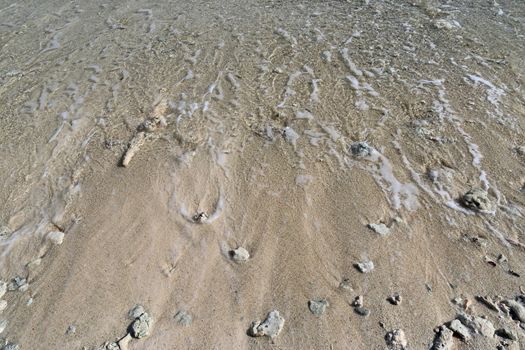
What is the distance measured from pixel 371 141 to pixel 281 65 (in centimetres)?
211

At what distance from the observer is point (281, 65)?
5863mm

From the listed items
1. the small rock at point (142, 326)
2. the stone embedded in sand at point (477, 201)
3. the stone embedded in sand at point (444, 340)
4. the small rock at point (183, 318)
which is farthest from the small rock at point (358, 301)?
the small rock at point (142, 326)

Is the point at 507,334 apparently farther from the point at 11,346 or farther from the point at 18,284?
the point at 18,284

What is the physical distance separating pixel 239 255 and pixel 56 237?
1.89m

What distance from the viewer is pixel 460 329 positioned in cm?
296

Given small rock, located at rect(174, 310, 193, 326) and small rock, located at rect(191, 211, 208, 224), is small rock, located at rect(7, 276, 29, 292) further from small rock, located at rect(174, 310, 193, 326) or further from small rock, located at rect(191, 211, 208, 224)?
small rock, located at rect(191, 211, 208, 224)

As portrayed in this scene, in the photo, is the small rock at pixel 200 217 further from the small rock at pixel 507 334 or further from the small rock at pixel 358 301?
the small rock at pixel 507 334

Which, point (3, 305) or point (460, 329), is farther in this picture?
point (3, 305)

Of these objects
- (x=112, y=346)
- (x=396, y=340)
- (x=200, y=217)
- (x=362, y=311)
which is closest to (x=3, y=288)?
(x=112, y=346)

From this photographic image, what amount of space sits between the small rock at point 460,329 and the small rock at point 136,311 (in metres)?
2.53

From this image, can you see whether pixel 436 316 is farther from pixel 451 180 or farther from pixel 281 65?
pixel 281 65

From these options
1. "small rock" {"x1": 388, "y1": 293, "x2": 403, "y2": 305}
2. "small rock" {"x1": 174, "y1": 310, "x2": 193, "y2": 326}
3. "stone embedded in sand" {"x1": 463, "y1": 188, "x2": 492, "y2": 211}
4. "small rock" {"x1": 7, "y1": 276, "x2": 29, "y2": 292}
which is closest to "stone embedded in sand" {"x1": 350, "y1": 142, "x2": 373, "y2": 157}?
"stone embedded in sand" {"x1": 463, "y1": 188, "x2": 492, "y2": 211}

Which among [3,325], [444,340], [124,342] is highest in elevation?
[444,340]

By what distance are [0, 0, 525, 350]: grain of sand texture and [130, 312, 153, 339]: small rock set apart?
13mm
